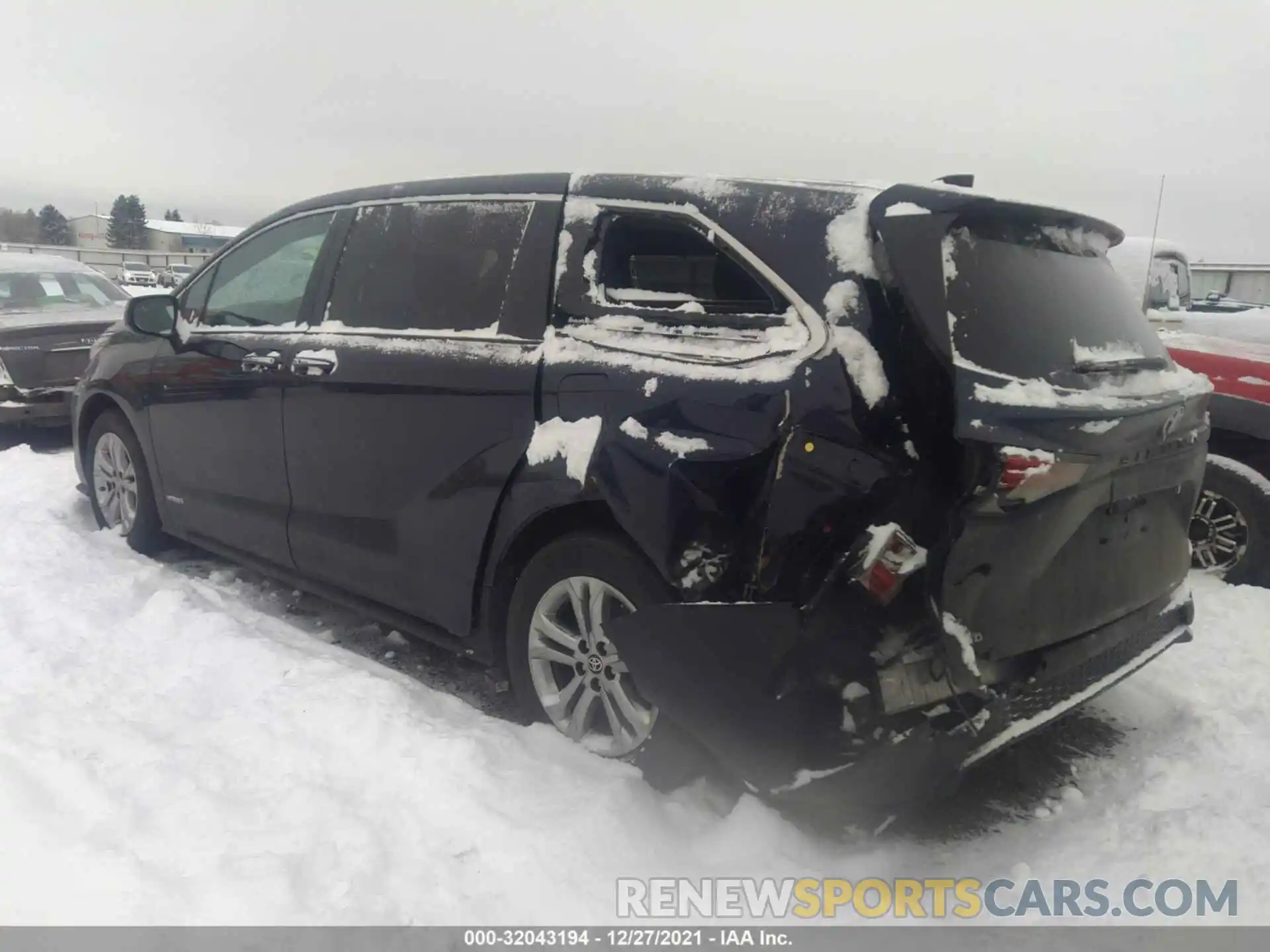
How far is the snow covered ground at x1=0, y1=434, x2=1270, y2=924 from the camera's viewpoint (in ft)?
7.41

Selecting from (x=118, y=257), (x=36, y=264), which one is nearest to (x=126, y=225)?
(x=118, y=257)

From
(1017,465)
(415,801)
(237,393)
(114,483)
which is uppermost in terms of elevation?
(1017,465)

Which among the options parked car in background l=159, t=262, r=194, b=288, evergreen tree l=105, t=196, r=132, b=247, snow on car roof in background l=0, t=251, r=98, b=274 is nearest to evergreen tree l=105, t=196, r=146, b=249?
evergreen tree l=105, t=196, r=132, b=247

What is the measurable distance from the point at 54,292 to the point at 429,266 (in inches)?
304

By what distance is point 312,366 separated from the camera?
3656mm

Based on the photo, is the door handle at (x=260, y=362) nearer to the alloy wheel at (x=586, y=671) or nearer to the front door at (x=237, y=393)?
the front door at (x=237, y=393)

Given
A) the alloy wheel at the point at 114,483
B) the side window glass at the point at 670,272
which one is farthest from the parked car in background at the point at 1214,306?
the alloy wheel at the point at 114,483

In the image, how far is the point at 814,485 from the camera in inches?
90.2

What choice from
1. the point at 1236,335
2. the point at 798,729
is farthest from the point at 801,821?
the point at 1236,335

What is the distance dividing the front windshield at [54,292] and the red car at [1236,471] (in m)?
9.21

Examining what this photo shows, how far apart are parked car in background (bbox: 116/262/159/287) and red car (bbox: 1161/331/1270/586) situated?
32398 mm

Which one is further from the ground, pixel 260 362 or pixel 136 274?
pixel 260 362

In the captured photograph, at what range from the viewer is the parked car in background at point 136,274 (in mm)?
34219

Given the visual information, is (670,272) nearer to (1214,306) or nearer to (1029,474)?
(1029,474)
